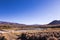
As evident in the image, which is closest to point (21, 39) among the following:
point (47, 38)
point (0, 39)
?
point (0, 39)

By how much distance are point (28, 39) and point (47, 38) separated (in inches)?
130

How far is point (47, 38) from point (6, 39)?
19.6ft

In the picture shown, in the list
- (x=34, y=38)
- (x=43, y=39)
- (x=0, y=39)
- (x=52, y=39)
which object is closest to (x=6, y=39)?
(x=0, y=39)

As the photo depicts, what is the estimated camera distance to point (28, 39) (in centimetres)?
1944

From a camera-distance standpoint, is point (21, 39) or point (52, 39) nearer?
point (52, 39)

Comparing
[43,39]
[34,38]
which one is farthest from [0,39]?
[43,39]

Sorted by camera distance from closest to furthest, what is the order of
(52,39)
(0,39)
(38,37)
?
(52,39) < (38,37) < (0,39)

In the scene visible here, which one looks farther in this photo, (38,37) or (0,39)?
(0,39)

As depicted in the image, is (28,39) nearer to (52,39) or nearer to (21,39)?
(21,39)

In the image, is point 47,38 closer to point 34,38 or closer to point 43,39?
point 43,39

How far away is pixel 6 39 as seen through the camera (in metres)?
19.9

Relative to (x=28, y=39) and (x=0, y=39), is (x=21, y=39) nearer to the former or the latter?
(x=28, y=39)

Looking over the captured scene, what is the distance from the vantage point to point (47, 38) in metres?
17.1

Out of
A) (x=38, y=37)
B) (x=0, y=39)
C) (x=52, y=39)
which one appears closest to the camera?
(x=52, y=39)
